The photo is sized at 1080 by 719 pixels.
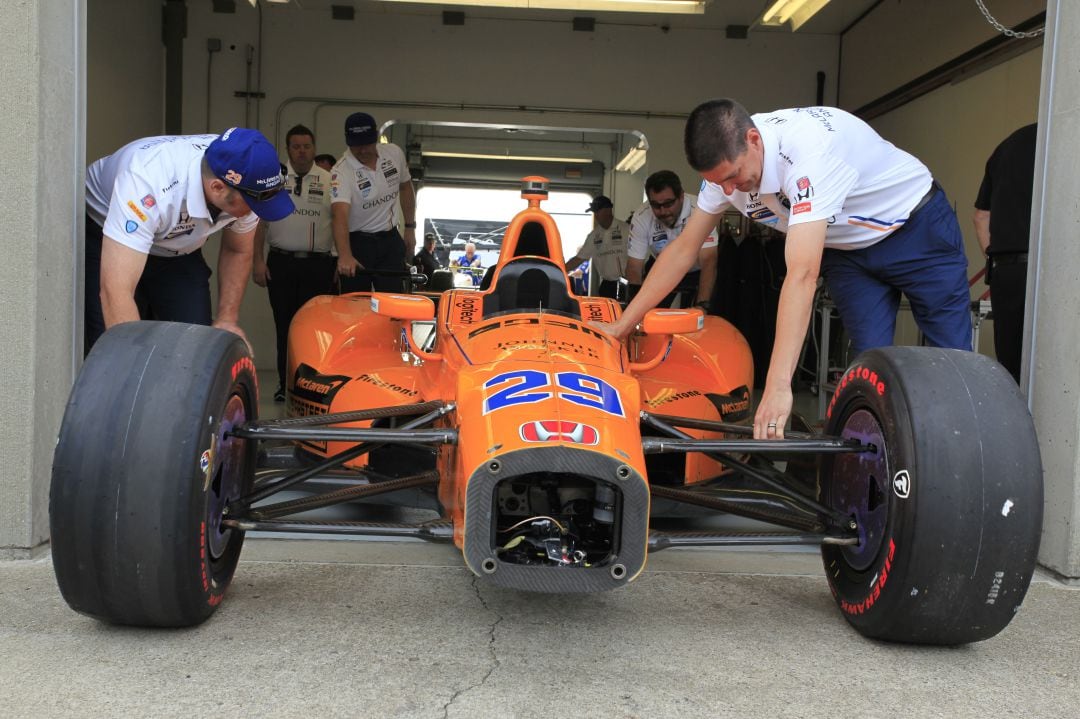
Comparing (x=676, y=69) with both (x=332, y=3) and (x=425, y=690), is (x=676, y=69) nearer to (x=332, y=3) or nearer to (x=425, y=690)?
(x=332, y=3)

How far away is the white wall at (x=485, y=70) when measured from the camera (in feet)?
40.0

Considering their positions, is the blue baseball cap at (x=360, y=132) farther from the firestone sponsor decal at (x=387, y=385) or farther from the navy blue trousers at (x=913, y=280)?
the navy blue trousers at (x=913, y=280)

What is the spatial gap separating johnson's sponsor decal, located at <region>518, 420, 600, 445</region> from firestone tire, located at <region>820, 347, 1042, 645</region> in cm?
84

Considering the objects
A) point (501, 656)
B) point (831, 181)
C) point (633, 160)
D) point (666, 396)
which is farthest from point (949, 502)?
point (633, 160)

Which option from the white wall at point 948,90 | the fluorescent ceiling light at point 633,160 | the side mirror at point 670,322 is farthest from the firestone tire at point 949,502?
the fluorescent ceiling light at point 633,160

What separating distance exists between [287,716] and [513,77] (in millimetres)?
11008

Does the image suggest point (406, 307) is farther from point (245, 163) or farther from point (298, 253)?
point (298, 253)

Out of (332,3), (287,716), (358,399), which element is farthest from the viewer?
(332,3)

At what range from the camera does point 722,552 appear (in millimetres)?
4074

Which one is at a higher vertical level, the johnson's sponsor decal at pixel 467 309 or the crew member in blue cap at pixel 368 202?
the crew member in blue cap at pixel 368 202

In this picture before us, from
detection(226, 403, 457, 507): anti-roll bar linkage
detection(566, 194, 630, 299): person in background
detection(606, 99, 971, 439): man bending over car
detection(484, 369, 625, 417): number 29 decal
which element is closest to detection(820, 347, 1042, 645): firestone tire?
detection(606, 99, 971, 439): man bending over car

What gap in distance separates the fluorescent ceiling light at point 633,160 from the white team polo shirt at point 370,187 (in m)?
5.38

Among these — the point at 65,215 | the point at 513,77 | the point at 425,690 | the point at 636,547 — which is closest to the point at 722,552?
the point at 636,547

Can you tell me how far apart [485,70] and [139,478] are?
1057cm
